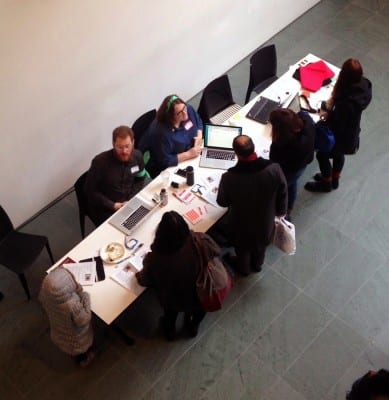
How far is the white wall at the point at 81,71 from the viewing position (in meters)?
4.04

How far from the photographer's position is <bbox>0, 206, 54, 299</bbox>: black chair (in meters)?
4.23

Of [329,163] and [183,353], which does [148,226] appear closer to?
[183,353]

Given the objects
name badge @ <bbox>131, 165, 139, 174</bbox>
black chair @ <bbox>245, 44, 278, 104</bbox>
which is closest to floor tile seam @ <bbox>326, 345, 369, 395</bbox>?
name badge @ <bbox>131, 165, 139, 174</bbox>

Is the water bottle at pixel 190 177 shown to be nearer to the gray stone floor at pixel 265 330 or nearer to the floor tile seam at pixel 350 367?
the gray stone floor at pixel 265 330

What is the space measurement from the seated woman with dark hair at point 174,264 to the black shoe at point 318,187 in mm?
2153

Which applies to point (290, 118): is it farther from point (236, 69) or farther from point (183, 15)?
point (236, 69)

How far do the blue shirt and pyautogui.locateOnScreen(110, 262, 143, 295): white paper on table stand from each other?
1.15 m

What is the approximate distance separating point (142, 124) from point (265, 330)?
2267 millimetres

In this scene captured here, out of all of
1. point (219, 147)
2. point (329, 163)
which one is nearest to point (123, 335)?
point (219, 147)

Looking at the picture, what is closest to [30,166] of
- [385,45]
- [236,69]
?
[236,69]

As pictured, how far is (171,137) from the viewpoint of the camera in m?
4.48

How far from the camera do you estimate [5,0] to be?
365 cm

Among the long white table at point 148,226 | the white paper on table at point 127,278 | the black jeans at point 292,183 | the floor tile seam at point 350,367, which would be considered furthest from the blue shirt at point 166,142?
the floor tile seam at point 350,367

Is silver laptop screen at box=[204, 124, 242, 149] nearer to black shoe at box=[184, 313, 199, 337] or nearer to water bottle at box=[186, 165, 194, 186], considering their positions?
water bottle at box=[186, 165, 194, 186]
